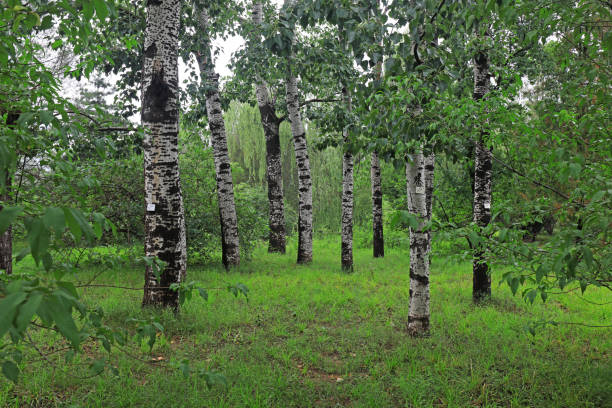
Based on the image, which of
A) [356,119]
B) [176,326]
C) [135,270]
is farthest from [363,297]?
[135,270]

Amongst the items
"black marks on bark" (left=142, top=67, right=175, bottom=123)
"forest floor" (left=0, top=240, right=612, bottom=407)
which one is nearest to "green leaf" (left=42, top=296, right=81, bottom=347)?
"forest floor" (left=0, top=240, right=612, bottom=407)

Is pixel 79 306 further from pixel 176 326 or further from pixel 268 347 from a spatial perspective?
pixel 176 326

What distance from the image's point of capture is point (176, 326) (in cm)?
500

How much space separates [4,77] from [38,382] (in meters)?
2.73

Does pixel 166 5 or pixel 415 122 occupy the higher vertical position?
pixel 166 5

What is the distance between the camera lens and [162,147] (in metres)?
5.15

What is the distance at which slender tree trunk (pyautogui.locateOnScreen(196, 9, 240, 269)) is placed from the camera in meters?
9.28

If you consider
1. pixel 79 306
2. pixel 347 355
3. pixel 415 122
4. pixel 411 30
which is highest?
pixel 411 30

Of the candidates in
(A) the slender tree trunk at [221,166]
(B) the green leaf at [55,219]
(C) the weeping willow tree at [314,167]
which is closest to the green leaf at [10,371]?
(B) the green leaf at [55,219]

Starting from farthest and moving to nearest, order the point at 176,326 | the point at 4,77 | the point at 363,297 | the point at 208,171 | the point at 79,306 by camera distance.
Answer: the point at 208,171 → the point at 363,297 → the point at 176,326 → the point at 4,77 → the point at 79,306

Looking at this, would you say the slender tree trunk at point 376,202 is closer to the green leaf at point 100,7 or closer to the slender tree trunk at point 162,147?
the slender tree trunk at point 162,147

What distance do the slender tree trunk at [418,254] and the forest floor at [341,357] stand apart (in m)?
0.26

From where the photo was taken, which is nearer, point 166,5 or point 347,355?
point 347,355

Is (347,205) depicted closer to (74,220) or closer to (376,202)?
(376,202)
